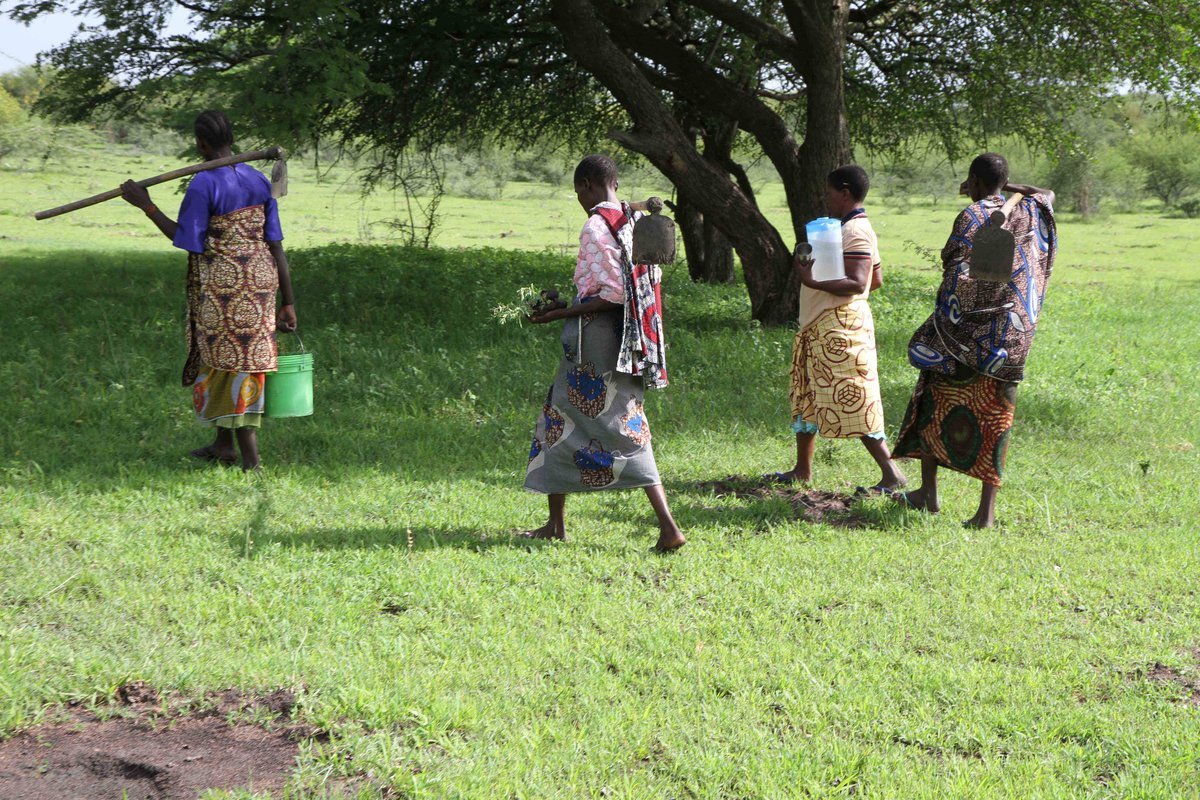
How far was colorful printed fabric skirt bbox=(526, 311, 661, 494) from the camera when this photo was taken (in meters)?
5.11

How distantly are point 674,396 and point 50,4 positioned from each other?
707cm

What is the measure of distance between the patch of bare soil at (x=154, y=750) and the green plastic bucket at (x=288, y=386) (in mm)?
2800

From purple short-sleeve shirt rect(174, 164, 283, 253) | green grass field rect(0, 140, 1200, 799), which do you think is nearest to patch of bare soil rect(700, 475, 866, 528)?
green grass field rect(0, 140, 1200, 799)

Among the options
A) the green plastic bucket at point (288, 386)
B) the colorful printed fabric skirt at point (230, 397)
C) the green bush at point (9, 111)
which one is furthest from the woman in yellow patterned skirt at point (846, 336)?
the green bush at point (9, 111)

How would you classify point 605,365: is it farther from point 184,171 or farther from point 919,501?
point 184,171

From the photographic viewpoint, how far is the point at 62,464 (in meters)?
6.35

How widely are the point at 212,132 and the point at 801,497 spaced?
3820mm

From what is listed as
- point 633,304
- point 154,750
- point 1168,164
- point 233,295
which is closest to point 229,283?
point 233,295

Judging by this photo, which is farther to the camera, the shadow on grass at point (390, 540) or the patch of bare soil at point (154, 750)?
the shadow on grass at point (390, 540)

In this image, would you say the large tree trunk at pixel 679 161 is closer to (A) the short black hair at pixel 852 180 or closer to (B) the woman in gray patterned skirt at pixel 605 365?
(A) the short black hair at pixel 852 180

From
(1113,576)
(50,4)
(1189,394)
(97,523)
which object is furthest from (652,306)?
(50,4)

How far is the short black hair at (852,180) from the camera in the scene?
5.86m

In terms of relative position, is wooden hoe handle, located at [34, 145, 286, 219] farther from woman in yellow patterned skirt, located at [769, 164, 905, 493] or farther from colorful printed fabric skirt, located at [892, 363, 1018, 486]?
colorful printed fabric skirt, located at [892, 363, 1018, 486]

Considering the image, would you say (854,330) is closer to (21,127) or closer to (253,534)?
(253,534)
